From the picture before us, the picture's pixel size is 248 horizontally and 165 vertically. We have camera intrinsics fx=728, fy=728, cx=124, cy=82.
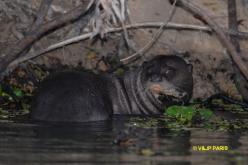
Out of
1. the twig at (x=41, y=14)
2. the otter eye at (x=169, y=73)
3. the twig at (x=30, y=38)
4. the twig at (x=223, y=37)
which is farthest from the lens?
the otter eye at (x=169, y=73)

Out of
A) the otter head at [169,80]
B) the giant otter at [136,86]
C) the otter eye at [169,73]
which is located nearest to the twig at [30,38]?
the giant otter at [136,86]

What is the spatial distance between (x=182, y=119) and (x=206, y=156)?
7.90ft

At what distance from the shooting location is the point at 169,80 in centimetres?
940

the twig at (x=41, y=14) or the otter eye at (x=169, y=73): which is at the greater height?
the twig at (x=41, y=14)

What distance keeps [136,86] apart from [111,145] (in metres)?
3.25

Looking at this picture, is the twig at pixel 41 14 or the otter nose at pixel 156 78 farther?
the otter nose at pixel 156 78

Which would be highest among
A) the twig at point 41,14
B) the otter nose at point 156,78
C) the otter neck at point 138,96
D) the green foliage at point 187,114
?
the twig at point 41,14

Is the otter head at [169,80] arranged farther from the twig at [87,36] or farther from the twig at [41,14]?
the twig at [41,14]

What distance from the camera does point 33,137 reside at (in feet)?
21.9

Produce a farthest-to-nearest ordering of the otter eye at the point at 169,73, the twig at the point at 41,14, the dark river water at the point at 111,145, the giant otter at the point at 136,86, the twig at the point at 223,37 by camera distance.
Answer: the otter eye at the point at 169,73 < the twig at the point at 41,14 < the twig at the point at 223,37 < the giant otter at the point at 136,86 < the dark river water at the point at 111,145

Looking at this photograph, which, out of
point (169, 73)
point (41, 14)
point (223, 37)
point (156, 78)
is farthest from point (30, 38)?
point (223, 37)

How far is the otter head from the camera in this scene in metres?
9.37

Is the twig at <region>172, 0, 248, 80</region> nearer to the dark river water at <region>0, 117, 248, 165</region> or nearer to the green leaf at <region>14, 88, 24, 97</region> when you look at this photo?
the dark river water at <region>0, 117, 248, 165</region>

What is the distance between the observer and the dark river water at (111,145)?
5.56 meters
